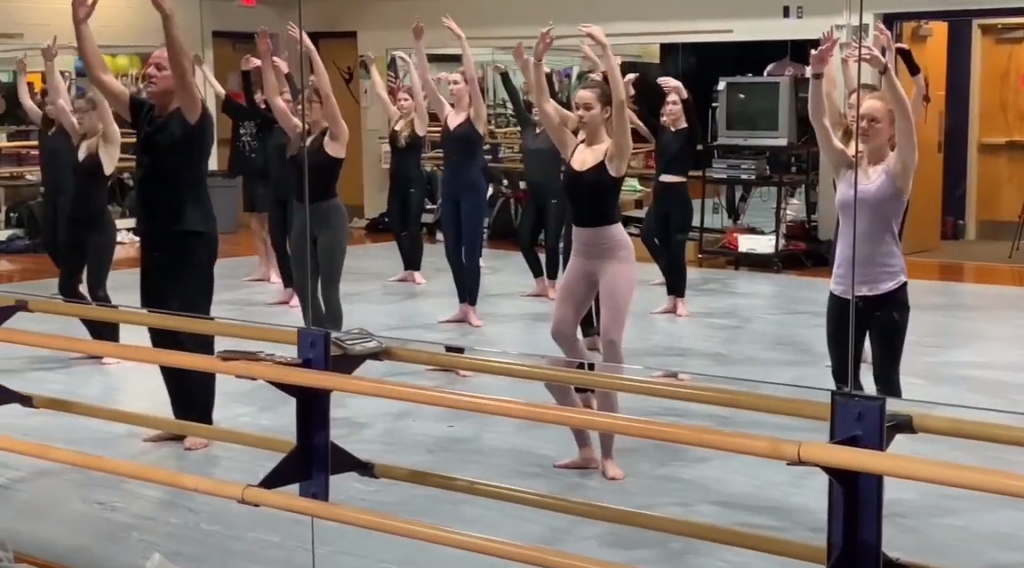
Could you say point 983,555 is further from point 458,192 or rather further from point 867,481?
point 458,192

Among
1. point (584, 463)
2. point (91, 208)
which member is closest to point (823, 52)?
point (584, 463)

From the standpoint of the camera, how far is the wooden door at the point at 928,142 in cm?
368

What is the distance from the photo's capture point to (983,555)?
3281 mm

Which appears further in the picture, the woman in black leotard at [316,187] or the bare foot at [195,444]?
the bare foot at [195,444]

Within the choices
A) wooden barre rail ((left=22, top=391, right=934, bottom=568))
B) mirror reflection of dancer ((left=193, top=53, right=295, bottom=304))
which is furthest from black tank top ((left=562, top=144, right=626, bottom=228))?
wooden barre rail ((left=22, top=391, right=934, bottom=568))

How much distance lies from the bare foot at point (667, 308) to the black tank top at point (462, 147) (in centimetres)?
165

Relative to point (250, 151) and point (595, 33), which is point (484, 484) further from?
point (595, 33)

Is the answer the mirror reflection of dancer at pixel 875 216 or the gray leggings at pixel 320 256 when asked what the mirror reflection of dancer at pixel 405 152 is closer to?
the gray leggings at pixel 320 256

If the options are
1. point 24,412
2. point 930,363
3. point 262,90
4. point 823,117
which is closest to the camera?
point 823,117

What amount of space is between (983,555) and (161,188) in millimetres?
2793

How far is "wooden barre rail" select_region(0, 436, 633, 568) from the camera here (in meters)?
2.17

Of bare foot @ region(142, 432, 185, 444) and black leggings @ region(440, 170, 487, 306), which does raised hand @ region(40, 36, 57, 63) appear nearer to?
bare foot @ region(142, 432, 185, 444)

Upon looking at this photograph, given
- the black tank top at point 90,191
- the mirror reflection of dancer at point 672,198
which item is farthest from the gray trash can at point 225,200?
the mirror reflection of dancer at point 672,198

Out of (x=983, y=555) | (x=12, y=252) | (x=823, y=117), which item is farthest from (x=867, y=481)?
(x=12, y=252)
